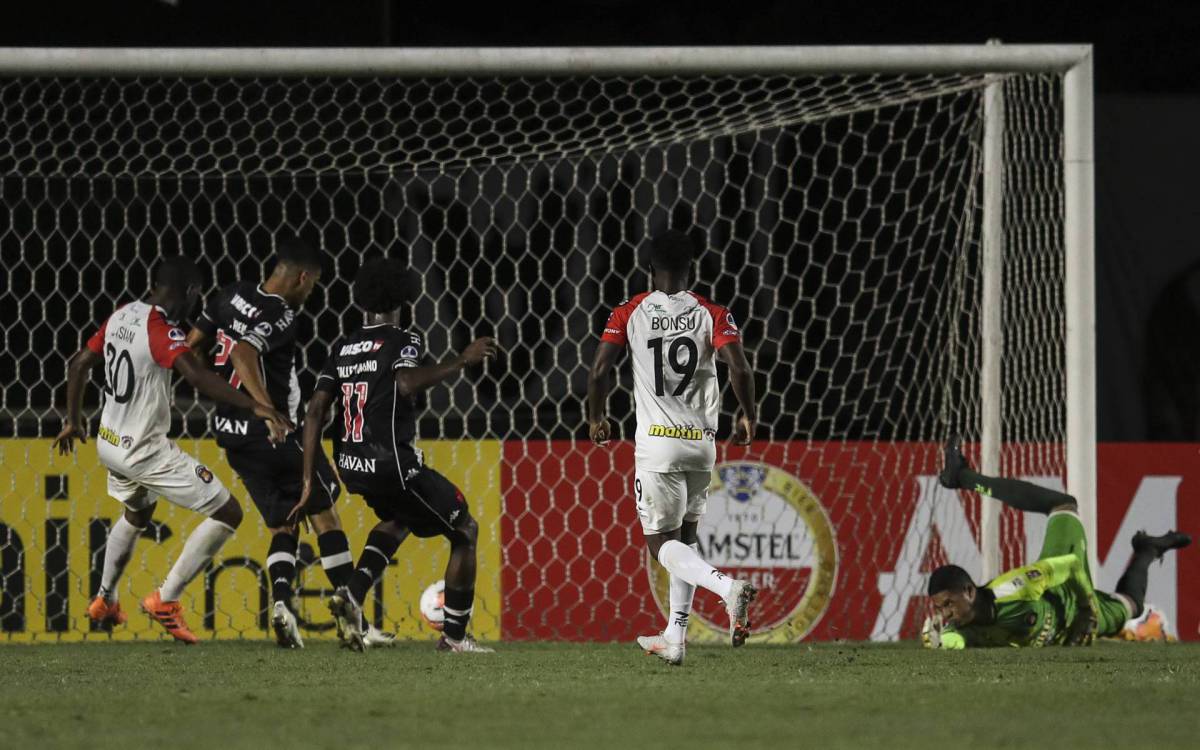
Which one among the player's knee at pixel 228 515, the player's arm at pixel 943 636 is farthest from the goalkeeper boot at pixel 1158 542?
the player's knee at pixel 228 515

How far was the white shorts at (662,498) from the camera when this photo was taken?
5.29 metres

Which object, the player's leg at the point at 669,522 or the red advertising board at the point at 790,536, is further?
the red advertising board at the point at 790,536

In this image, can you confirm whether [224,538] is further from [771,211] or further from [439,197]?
[771,211]

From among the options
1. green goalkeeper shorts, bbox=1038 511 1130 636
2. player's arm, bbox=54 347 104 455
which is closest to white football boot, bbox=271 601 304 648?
player's arm, bbox=54 347 104 455

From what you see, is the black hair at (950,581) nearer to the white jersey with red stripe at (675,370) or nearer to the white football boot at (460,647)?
the white jersey with red stripe at (675,370)

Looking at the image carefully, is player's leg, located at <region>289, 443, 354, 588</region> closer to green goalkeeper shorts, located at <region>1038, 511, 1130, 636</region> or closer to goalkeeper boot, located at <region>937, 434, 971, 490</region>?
goalkeeper boot, located at <region>937, 434, 971, 490</region>

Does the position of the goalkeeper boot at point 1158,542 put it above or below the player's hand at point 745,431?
below

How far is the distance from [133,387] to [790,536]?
112 inches

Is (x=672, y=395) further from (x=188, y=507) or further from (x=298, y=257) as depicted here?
(x=188, y=507)

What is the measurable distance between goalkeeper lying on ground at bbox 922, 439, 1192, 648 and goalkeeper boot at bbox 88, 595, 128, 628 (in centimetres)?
311

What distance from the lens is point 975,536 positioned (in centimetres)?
721

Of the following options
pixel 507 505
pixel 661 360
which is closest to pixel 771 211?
pixel 507 505

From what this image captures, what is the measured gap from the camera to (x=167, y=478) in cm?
627

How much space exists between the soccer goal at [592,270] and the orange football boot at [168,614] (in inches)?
26.5
